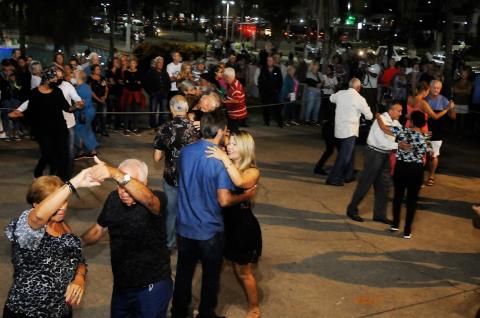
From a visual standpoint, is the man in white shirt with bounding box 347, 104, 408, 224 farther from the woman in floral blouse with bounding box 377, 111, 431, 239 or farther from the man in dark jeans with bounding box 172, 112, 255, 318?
the man in dark jeans with bounding box 172, 112, 255, 318

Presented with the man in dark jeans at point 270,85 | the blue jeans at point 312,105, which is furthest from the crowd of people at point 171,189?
the blue jeans at point 312,105

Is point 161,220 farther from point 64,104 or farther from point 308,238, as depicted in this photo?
point 64,104

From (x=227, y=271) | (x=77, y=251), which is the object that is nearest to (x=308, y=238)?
(x=227, y=271)

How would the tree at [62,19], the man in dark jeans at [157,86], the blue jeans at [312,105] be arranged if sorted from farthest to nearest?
the tree at [62,19] < the blue jeans at [312,105] < the man in dark jeans at [157,86]

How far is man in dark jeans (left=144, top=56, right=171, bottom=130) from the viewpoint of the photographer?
44.5ft

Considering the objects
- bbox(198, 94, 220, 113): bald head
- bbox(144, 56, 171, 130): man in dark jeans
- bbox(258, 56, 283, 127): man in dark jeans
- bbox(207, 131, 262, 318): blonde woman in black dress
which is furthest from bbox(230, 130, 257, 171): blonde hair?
bbox(258, 56, 283, 127): man in dark jeans

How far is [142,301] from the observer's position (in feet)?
13.3

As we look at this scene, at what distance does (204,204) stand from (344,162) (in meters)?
5.64

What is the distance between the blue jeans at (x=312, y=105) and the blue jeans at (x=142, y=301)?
12.2m

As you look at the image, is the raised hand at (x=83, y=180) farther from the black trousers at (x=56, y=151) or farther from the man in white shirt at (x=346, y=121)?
the man in white shirt at (x=346, y=121)

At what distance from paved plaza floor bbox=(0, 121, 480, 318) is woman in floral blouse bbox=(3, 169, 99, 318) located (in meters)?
1.82

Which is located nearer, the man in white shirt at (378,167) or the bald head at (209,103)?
the bald head at (209,103)

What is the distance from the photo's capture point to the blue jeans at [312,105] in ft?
51.8

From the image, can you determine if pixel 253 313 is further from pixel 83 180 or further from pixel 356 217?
pixel 356 217
